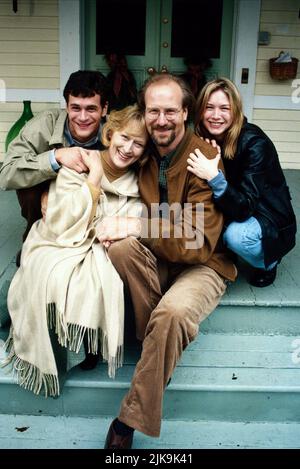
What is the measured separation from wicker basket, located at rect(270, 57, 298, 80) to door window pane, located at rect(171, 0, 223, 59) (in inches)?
20.7

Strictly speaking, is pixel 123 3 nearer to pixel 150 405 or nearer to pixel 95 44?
pixel 95 44

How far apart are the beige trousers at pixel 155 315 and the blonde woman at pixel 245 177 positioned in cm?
26

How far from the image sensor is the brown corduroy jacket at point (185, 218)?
6.57ft

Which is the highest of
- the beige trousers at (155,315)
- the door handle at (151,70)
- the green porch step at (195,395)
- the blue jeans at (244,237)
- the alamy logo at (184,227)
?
the door handle at (151,70)

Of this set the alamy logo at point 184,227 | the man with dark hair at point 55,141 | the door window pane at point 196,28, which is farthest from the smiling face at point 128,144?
the door window pane at point 196,28

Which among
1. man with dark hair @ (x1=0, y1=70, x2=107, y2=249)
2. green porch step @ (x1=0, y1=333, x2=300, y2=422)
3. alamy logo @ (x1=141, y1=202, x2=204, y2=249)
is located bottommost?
green porch step @ (x1=0, y1=333, x2=300, y2=422)

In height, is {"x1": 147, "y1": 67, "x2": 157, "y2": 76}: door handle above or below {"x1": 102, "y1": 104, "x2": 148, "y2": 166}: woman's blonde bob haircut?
above

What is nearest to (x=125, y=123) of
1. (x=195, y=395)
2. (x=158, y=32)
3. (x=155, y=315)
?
(x=155, y=315)

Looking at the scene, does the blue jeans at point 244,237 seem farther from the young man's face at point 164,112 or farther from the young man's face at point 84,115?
the young man's face at point 84,115

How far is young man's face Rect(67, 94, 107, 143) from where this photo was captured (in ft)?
7.44

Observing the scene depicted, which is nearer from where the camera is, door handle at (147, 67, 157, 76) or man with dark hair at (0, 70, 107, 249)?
man with dark hair at (0, 70, 107, 249)

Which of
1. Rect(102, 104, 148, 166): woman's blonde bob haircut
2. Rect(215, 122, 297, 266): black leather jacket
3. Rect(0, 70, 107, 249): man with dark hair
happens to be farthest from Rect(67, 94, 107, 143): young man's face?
Rect(215, 122, 297, 266): black leather jacket

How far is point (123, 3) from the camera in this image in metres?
4.42

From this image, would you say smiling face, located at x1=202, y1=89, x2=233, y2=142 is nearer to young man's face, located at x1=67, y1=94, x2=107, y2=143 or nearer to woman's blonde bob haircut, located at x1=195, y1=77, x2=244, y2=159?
woman's blonde bob haircut, located at x1=195, y1=77, x2=244, y2=159
